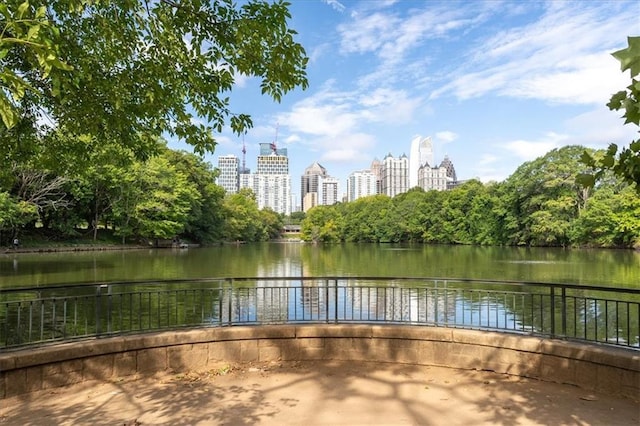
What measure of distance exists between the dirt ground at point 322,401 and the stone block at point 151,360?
160 mm

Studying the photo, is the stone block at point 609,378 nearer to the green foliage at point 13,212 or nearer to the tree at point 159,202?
the green foliage at point 13,212

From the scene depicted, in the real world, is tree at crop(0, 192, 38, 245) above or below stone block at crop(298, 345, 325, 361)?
above

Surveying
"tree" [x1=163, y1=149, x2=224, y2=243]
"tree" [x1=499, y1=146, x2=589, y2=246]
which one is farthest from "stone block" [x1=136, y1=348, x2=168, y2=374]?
"tree" [x1=163, y1=149, x2=224, y2=243]

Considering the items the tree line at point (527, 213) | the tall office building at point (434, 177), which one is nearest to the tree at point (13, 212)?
the tree line at point (527, 213)

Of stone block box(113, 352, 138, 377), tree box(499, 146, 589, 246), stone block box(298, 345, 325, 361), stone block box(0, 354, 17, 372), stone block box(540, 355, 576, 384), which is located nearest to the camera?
stone block box(0, 354, 17, 372)

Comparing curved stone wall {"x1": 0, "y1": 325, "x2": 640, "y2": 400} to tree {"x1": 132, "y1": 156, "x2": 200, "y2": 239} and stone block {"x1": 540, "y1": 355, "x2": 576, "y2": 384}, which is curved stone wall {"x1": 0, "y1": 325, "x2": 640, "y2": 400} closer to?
stone block {"x1": 540, "y1": 355, "x2": 576, "y2": 384}

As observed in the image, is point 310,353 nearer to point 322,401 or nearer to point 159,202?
point 322,401

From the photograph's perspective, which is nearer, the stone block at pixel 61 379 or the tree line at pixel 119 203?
the stone block at pixel 61 379

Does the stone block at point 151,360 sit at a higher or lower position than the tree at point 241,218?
lower

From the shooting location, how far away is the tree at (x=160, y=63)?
5176mm

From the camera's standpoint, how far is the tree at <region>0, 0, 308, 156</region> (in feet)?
17.0

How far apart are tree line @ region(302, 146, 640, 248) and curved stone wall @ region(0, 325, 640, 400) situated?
1102 inches

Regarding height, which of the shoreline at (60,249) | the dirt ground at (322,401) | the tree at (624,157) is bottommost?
the shoreline at (60,249)

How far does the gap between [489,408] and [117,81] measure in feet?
19.8
